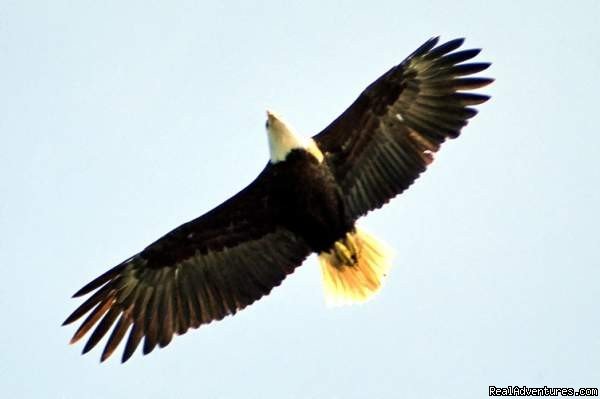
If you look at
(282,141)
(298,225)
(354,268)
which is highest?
(282,141)

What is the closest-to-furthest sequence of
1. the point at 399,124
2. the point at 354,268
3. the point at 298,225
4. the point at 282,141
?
the point at 282,141 → the point at 298,225 → the point at 399,124 → the point at 354,268

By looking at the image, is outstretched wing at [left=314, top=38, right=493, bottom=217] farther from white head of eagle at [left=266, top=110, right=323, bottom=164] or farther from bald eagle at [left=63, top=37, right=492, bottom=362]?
white head of eagle at [left=266, top=110, right=323, bottom=164]

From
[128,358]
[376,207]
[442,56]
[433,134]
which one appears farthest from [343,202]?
[128,358]

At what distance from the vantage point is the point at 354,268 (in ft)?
32.3

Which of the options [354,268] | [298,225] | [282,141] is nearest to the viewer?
[282,141]

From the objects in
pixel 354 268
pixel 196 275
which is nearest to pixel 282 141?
pixel 354 268

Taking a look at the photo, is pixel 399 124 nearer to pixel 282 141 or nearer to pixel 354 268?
pixel 282 141

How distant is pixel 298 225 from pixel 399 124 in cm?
149

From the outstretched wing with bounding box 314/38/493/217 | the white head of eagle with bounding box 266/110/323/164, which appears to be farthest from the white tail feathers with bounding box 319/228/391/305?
the white head of eagle with bounding box 266/110/323/164

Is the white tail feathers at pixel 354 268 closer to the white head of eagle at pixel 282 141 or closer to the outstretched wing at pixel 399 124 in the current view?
the outstretched wing at pixel 399 124

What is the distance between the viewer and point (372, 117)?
9617 millimetres

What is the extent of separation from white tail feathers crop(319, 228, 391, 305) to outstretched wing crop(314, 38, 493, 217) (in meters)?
0.34

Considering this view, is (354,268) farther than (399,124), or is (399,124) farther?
(354,268)

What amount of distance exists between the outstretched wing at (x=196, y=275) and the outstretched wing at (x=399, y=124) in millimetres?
846
